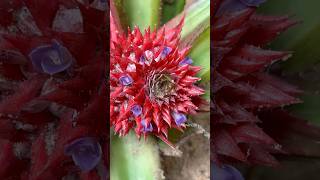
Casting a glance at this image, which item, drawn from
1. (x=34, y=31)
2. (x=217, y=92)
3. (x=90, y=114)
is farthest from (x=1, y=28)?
(x=217, y=92)

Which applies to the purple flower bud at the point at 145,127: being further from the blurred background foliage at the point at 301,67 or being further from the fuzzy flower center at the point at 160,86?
the blurred background foliage at the point at 301,67

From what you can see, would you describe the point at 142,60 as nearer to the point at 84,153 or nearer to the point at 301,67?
the point at 84,153

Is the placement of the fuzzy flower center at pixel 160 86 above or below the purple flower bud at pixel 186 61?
below

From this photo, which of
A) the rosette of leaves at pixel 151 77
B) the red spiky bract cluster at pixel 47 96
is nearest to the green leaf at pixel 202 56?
the rosette of leaves at pixel 151 77

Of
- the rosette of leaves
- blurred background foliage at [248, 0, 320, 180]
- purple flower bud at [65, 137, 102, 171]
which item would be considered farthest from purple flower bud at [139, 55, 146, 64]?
blurred background foliage at [248, 0, 320, 180]

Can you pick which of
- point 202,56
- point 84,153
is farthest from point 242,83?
point 84,153

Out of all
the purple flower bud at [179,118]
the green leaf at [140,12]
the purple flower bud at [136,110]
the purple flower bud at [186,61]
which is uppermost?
the green leaf at [140,12]
